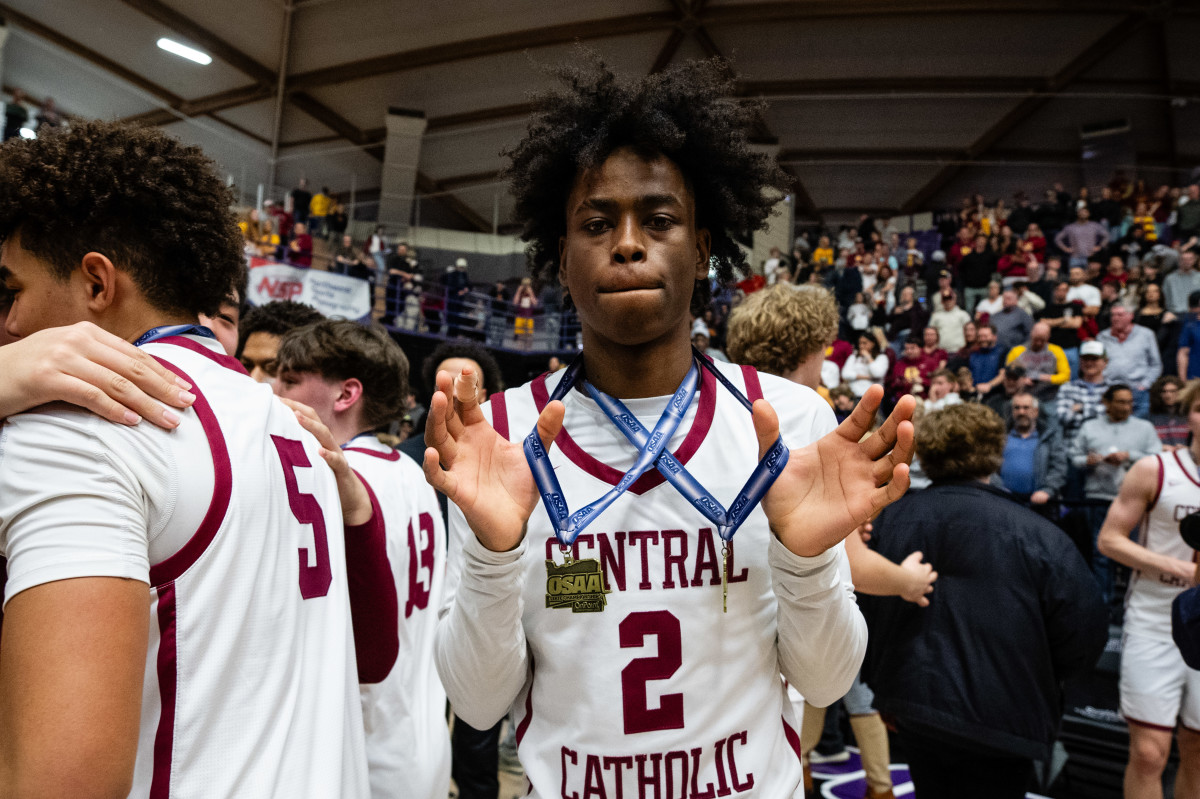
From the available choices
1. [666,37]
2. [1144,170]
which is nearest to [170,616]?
[666,37]

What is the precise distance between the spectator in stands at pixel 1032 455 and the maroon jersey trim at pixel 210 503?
765 cm

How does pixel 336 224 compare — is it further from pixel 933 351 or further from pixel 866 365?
pixel 933 351

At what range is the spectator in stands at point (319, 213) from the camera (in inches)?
731

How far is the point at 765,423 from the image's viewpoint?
4.45 feet

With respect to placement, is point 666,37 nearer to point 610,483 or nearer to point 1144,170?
point 1144,170

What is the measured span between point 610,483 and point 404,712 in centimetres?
142

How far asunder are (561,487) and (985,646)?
2131 mm

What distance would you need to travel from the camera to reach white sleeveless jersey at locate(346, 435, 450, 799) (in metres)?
2.47

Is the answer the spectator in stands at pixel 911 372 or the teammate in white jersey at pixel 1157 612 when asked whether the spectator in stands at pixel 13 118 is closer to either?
the spectator in stands at pixel 911 372

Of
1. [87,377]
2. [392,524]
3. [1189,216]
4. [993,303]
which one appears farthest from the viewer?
[1189,216]

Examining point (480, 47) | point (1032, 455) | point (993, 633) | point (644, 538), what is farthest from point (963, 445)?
point (480, 47)

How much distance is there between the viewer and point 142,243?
1.47m

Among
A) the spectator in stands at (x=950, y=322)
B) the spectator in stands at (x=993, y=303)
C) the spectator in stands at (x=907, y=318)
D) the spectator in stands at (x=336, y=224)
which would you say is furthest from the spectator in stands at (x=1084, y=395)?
the spectator in stands at (x=336, y=224)

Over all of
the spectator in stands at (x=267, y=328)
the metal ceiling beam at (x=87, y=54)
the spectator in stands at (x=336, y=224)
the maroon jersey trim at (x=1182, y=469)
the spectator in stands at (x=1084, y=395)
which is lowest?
the maroon jersey trim at (x=1182, y=469)
